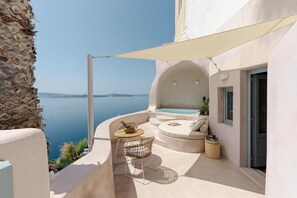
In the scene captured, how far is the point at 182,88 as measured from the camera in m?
14.5

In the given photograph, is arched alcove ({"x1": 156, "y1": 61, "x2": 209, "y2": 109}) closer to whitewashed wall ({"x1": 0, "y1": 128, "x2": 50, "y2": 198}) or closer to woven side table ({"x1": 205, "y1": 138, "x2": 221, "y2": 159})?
woven side table ({"x1": 205, "y1": 138, "x2": 221, "y2": 159})

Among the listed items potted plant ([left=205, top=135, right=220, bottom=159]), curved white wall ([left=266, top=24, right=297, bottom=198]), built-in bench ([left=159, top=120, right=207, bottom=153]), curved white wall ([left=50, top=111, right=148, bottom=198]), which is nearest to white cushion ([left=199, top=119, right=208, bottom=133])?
built-in bench ([left=159, top=120, right=207, bottom=153])

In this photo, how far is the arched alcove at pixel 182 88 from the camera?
542 inches

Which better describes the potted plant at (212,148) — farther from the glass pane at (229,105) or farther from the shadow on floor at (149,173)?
the shadow on floor at (149,173)

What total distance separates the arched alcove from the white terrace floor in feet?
29.2

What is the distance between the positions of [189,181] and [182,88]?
1124 cm

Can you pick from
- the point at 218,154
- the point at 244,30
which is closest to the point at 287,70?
the point at 244,30

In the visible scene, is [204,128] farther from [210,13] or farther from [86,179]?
[210,13]

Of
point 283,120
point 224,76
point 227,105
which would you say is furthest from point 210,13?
point 283,120

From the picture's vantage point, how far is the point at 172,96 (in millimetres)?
14805

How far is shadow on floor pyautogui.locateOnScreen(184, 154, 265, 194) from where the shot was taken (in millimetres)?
3832

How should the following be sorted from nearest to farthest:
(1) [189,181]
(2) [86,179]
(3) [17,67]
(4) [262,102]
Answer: (2) [86,179] < (3) [17,67] < (1) [189,181] < (4) [262,102]

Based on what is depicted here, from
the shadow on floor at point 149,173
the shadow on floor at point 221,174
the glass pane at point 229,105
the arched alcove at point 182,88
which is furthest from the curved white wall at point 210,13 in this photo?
the shadow on floor at point 149,173

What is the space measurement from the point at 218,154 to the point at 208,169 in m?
0.98
